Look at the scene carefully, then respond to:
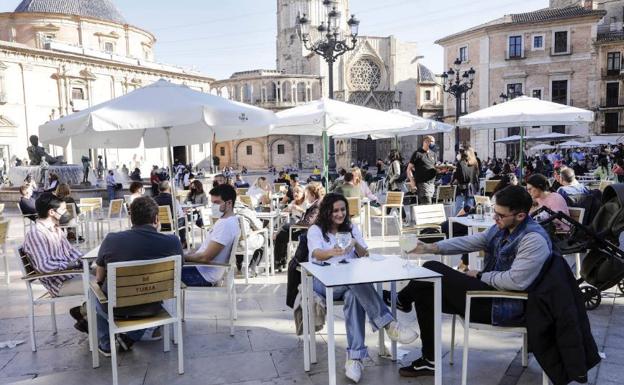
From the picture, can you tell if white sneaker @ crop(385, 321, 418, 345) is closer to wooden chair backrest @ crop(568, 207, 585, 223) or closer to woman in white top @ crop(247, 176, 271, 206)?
wooden chair backrest @ crop(568, 207, 585, 223)

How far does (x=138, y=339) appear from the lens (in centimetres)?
394

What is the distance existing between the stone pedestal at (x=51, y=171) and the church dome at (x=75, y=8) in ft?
74.5

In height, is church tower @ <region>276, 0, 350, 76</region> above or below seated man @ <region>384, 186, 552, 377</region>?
above

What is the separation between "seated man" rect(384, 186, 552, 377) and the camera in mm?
2848

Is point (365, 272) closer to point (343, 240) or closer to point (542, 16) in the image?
point (343, 240)

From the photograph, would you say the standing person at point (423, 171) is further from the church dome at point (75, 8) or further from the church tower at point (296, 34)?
the church tower at point (296, 34)

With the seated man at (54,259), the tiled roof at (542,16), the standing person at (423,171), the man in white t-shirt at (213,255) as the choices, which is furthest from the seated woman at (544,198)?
the tiled roof at (542,16)

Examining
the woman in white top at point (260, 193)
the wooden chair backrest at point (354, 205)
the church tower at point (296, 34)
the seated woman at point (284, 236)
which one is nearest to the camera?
the seated woman at point (284, 236)

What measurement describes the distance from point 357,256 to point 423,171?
18.6 ft

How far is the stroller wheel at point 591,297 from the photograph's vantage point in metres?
4.47

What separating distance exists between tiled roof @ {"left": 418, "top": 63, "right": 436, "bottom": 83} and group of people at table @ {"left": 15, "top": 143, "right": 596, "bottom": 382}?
4923cm

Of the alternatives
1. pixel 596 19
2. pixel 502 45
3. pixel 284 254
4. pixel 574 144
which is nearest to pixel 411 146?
pixel 502 45

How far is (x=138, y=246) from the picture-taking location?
3350 millimetres

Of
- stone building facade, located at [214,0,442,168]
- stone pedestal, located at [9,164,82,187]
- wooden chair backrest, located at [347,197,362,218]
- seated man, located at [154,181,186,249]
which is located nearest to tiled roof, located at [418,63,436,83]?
stone building facade, located at [214,0,442,168]
